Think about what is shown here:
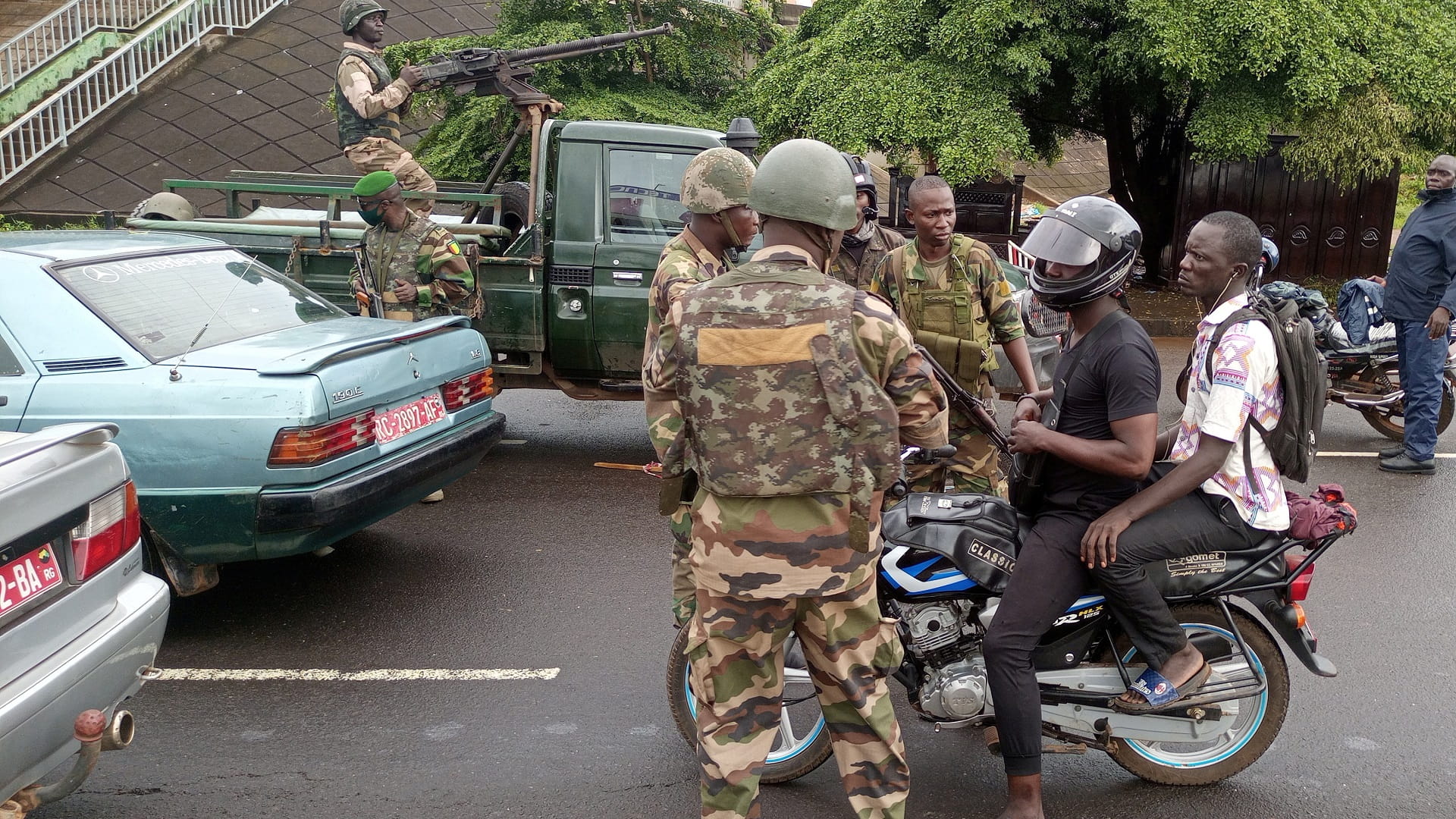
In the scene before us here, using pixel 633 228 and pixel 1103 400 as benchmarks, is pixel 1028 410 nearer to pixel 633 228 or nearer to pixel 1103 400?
pixel 1103 400

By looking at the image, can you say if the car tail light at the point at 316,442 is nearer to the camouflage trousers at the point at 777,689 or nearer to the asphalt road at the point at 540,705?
the asphalt road at the point at 540,705

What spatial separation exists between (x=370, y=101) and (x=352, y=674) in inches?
192

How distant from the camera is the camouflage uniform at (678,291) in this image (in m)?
3.74

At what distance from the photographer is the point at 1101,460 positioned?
2980 millimetres

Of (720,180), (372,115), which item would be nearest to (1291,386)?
(720,180)

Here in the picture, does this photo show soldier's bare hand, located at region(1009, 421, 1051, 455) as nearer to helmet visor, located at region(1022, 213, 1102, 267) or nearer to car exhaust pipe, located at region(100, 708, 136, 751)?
helmet visor, located at region(1022, 213, 1102, 267)

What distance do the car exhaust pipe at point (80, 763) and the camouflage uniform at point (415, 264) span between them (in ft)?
13.0

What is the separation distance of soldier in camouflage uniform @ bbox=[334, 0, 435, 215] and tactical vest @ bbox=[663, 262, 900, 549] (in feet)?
18.5

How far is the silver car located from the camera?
2.76m

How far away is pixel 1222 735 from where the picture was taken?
3.46 m

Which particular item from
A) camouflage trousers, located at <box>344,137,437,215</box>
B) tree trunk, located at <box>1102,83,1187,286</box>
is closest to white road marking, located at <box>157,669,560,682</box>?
camouflage trousers, located at <box>344,137,437,215</box>

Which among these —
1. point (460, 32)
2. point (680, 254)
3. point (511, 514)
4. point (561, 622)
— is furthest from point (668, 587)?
point (460, 32)

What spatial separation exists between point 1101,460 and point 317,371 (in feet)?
9.69

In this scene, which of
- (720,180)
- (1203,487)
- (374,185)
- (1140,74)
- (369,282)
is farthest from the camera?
(1140,74)
